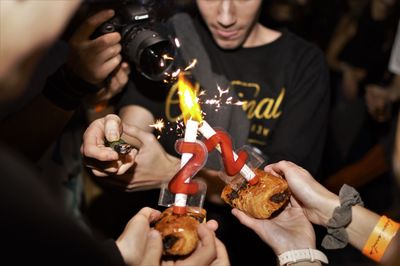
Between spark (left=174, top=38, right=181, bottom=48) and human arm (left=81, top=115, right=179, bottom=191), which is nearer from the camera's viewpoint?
human arm (left=81, top=115, right=179, bottom=191)

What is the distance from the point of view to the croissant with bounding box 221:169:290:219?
2.97ft

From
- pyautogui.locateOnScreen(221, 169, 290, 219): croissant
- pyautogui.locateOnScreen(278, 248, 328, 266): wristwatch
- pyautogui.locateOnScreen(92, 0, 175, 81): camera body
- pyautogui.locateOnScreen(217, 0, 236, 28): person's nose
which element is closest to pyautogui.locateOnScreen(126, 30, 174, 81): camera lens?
pyautogui.locateOnScreen(92, 0, 175, 81): camera body

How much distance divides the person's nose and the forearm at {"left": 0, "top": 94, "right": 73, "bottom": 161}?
500 millimetres

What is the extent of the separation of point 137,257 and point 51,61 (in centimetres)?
53

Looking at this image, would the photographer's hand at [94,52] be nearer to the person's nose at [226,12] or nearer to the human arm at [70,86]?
the human arm at [70,86]

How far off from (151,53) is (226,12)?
287 mm

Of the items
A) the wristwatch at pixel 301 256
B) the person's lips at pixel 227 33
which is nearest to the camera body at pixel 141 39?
the person's lips at pixel 227 33

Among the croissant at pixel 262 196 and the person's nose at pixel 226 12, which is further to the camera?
the person's nose at pixel 226 12

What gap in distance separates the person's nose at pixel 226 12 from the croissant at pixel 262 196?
0.54m

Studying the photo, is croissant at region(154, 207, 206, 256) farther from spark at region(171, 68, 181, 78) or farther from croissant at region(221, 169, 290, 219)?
spark at region(171, 68, 181, 78)

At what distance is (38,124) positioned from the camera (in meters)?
1.12

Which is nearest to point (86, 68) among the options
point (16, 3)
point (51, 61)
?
point (51, 61)

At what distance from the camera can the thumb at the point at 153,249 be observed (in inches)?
30.7

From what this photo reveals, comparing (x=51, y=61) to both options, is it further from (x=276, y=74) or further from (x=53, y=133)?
(x=276, y=74)
